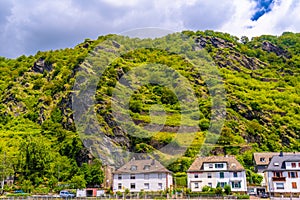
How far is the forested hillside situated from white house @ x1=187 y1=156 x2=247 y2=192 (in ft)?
42.6

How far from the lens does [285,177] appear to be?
6356cm

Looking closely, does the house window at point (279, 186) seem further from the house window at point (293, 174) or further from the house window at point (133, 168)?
the house window at point (133, 168)

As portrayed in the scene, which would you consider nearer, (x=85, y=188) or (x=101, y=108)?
(x=85, y=188)

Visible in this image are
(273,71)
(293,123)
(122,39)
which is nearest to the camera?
(293,123)

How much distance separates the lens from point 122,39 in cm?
17212

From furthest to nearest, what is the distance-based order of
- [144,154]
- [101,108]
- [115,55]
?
1. [115,55]
2. [101,108]
3. [144,154]

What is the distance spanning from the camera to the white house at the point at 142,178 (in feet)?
223

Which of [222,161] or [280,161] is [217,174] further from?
[280,161]

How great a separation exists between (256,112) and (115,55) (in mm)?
64668

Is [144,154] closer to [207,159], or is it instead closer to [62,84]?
[207,159]

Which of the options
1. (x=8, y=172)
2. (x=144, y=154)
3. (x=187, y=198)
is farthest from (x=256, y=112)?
(x=8, y=172)

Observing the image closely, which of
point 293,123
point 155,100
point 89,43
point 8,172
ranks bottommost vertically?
point 8,172

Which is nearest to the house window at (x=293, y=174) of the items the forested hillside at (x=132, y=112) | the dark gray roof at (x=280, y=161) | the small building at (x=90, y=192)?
the dark gray roof at (x=280, y=161)

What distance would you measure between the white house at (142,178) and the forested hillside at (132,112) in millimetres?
6385
